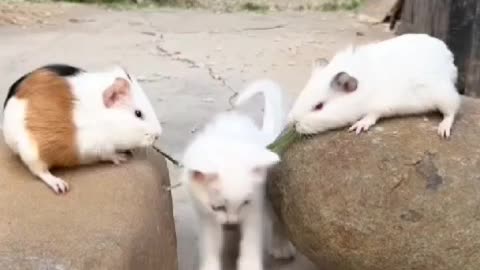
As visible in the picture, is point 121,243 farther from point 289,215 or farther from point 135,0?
point 135,0

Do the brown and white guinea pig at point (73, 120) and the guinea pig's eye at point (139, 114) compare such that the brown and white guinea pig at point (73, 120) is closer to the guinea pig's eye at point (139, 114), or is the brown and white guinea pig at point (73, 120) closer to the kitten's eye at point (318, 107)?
the guinea pig's eye at point (139, 114)

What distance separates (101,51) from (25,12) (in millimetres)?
1412

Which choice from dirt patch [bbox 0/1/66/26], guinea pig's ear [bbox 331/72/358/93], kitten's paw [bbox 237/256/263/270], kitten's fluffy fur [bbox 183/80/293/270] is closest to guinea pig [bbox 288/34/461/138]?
guinea pig's ear [bbox 331/72/358/93]

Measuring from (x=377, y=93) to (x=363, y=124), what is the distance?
111 millimetres

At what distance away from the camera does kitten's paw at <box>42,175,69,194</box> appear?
2812 millimetres

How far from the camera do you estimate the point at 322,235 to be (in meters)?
2.99

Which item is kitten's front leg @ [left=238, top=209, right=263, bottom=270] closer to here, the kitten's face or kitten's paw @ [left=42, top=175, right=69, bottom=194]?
the kitten's face

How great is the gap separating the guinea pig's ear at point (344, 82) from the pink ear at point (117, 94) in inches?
26.1

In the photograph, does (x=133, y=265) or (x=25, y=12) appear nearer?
(x=133, y=265)

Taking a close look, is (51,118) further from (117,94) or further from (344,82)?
(344,82)

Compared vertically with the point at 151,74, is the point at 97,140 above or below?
above

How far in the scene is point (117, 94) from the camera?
3100 millimetres

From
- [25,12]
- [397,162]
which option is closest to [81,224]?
[397,162]

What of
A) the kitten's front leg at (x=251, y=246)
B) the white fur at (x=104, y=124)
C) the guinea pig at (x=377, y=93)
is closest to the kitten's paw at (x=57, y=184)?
the white fur at (x=104, y=124)
